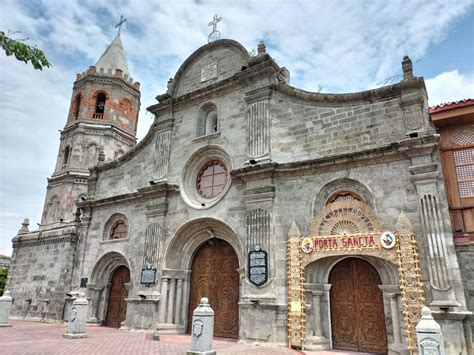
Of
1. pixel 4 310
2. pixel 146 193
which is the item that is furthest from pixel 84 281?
pixel 146 193

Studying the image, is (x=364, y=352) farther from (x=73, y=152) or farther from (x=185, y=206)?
(x=73, y=152)

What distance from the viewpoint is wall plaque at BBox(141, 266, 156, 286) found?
13.3m

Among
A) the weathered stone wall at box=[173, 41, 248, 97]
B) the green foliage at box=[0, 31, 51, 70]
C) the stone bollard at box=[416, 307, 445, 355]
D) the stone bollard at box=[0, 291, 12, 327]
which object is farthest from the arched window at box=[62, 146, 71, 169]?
the stone bollard at box=[416, 307, 445, 355]

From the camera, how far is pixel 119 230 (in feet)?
52.4

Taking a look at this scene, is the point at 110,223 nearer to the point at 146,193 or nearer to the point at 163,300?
the point at 146,193

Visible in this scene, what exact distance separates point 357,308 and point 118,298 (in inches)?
398

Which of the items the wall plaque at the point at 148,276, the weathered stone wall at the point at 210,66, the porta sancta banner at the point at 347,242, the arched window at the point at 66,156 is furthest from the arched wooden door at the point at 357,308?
the arched window at the point at 66,156

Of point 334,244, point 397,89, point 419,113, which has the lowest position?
point 334,244

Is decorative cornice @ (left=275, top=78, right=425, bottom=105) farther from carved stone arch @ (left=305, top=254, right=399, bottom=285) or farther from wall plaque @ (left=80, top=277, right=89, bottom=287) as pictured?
wall plaque @ (left=80, top=277, right=89, bottom=287)

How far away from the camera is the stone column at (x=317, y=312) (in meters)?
9.97

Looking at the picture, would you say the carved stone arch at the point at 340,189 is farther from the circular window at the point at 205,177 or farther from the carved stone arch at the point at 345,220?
the circular window at the point at 205,177

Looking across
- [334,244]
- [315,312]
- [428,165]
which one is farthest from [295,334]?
[428,165]

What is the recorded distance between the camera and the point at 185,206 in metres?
13.8

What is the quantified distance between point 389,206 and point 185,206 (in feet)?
24.1
